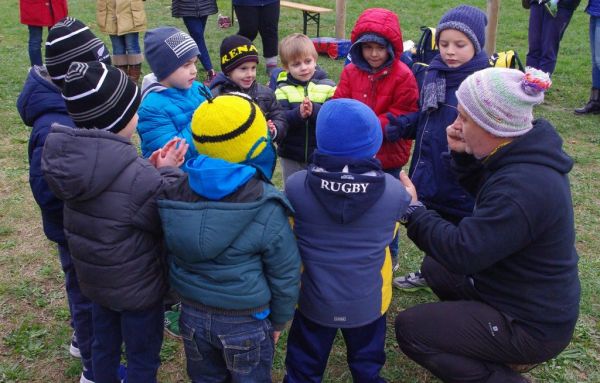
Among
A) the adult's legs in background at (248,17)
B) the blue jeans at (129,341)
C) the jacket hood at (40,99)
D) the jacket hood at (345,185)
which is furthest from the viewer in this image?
the adult's legs in background at (248,17)

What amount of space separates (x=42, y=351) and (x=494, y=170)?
246 cm

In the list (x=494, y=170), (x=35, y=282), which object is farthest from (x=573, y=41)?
(x=35, y=282)

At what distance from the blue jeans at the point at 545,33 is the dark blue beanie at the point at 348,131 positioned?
547 centimetres

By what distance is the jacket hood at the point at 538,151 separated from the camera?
222 cm

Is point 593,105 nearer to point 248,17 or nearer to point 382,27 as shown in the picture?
point 248,17

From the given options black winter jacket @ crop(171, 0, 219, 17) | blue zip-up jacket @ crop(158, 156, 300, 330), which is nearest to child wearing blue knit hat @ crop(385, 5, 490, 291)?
blue zip-up jacket @ crop(158, 156, 300, 330)

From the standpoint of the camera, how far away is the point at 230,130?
1.99 metres

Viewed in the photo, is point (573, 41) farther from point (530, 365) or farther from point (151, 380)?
point (151, 380)

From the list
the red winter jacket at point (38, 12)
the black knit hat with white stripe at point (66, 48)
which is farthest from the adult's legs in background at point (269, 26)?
the black knit hat with white stripe at point (66, 48)

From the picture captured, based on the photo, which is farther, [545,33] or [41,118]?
[545,33]

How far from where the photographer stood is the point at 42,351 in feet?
9.98

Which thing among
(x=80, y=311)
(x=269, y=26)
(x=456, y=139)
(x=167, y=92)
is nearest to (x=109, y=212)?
(x=80, y=311)

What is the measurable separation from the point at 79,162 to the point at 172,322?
1.47 metres

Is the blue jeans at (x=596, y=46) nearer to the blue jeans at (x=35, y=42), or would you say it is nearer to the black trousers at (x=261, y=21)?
the black trousers at (x=261, y=21)
